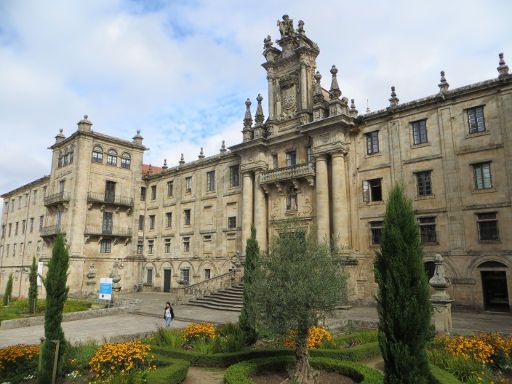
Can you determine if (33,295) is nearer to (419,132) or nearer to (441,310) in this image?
(441,310)

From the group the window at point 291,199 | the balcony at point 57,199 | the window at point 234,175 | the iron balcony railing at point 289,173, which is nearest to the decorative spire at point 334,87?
the iron balcony railing at point 289,173

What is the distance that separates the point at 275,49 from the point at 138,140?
66.7ft

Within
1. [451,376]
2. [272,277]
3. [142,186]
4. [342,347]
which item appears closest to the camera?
[451,376]

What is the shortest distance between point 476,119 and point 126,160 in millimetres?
34940

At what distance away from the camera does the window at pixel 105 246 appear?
135ft

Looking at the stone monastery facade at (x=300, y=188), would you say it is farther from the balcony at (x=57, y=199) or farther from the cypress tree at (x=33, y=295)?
the cypress tree at (x=33, y=295)

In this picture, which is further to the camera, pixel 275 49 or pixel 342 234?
pixel 275 49

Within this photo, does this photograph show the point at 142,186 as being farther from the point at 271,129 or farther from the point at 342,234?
the point at 342,234

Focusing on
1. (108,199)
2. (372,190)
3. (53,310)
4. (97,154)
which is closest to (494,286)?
(372,190)

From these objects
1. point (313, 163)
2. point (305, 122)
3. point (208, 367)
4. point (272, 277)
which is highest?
point (305, 122)

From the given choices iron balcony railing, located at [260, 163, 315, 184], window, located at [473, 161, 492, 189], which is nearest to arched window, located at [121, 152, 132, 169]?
iron balcony railing, located at [260, 163, 315, 184]

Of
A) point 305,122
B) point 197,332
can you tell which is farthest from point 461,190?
point 197,332

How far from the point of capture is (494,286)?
21.9 m

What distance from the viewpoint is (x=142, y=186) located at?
149 ft
